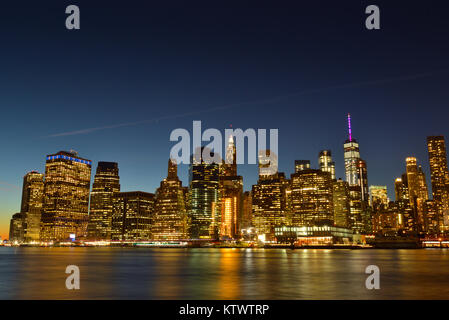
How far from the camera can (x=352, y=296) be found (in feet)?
104
